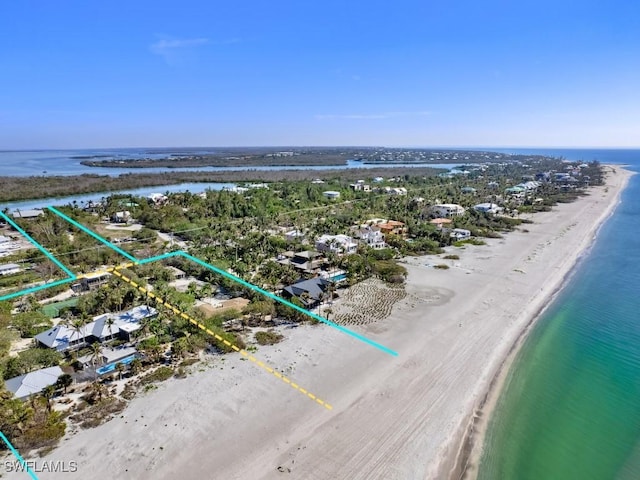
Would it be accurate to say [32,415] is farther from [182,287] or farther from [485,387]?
[485,387]

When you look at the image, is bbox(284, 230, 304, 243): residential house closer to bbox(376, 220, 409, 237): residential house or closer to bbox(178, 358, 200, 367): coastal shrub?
bbox(376, 220, 409, 237): residential house

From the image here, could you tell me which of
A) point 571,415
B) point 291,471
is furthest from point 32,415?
point 571,415

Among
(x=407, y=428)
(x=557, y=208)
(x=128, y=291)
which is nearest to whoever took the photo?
(x=407, y=428)

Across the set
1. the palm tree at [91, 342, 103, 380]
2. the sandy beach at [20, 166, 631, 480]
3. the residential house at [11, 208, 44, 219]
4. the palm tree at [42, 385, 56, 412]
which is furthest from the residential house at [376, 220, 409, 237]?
the residential house at [11, 208, 44, 219]

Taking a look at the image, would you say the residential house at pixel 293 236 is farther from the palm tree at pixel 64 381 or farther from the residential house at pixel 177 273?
the palm tree at pixel 64 381

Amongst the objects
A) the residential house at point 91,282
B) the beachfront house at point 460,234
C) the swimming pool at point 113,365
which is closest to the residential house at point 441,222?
the beachfront house at point 460,234
